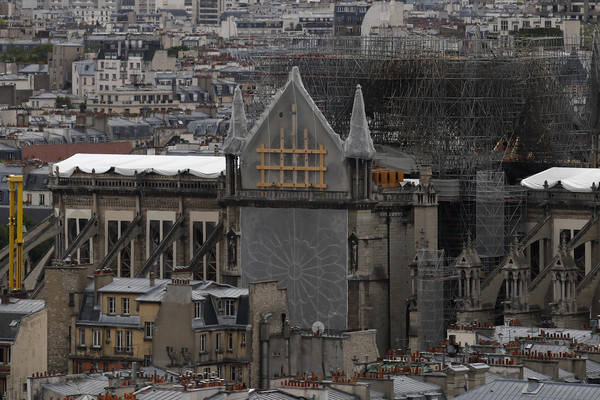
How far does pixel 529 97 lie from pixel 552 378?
46.5 metres

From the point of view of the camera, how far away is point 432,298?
134125 mm

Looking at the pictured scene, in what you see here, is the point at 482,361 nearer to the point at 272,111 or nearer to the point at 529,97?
the point at 272,111

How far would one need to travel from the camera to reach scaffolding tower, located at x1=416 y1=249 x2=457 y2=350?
133625mm

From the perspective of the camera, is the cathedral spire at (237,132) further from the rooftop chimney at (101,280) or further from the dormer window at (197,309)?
the dormer window at (197,309)

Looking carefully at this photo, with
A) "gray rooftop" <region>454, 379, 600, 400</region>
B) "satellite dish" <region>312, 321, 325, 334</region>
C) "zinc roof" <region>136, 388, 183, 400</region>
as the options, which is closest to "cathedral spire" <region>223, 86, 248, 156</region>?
"satellite dish" <region>312, 321, 325, 334</region>

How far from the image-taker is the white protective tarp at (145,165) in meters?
148

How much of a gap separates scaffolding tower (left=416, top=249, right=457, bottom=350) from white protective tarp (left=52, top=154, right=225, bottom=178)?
1442 centimetres

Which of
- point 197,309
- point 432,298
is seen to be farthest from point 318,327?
point 197,309

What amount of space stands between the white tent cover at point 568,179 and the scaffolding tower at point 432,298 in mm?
7148

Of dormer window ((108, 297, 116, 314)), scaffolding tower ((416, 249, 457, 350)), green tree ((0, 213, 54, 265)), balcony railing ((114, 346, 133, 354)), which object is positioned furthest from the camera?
green tree ((0, 213, 54, 265))

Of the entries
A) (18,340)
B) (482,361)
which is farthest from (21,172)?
(482,361)

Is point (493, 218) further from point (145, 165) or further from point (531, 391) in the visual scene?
point (531, 391)

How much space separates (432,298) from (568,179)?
9.93 m

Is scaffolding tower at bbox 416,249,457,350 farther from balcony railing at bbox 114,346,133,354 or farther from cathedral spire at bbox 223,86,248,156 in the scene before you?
balcony railing at bbox 114,346,133,354
